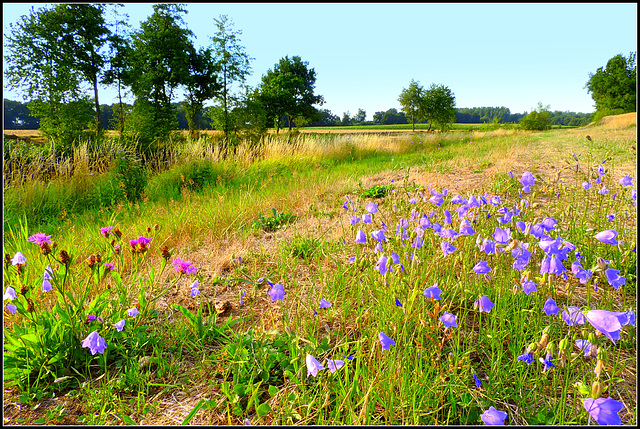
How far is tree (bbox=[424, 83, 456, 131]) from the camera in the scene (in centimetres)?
3853

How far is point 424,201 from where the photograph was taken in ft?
8.65

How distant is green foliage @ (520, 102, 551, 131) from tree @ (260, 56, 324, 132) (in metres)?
30.5

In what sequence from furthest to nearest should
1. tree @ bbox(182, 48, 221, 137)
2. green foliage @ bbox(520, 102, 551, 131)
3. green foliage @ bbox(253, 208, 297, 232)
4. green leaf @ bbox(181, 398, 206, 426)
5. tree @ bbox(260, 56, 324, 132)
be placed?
green foliage @ bbox(520, 102, 551, 131) → tree @ bbox(260, 56, 324, 132) → tree @ bbox(182, 48, 221, 137) → green foliage @ bbox(253, 208, 297, 232) → green leaf @ bbox(181, 398, 206, 426)

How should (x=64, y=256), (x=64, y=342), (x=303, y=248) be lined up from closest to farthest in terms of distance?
1. (x=64, y=256)
2. (x=64, y=342)
3. (x=303, y=248)

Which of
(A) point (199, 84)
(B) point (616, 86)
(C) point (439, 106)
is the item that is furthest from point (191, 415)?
(B) point (616, 86)

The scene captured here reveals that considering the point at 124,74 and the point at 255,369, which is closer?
the point at 255,369

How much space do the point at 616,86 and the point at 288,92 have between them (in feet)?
132

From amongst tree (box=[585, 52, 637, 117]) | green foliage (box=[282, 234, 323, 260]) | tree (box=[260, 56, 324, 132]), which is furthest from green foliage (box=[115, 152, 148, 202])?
tree (box=[585, 52, 637, 117])

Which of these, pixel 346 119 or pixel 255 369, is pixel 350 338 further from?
pixel 346 119

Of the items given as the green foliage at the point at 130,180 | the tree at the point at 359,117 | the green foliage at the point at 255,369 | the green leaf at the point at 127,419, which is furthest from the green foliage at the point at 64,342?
the tree at the point at 359,117

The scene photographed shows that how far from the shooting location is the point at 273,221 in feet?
11.5

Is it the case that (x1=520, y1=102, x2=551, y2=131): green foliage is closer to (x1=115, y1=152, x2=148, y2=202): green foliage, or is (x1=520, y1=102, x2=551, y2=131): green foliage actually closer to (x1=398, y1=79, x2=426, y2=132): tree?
(x1=398, y1=79, x2=426, y2=132): tree

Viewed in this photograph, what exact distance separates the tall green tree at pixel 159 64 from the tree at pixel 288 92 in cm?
1150

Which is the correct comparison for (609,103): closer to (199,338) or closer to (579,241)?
(579,241)
